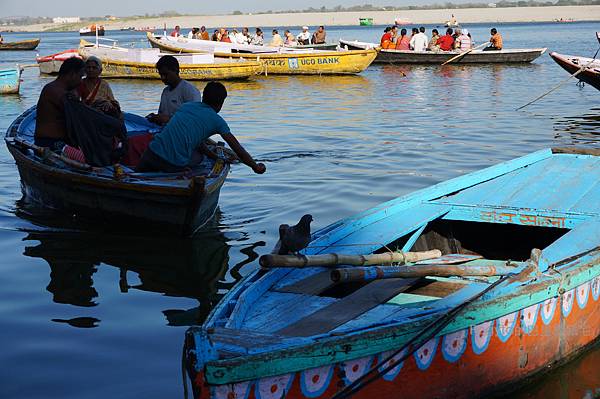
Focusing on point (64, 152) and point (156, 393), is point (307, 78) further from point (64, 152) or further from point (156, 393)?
point (156, 393)

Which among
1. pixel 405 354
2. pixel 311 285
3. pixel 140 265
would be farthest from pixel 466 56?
pixel 405 354

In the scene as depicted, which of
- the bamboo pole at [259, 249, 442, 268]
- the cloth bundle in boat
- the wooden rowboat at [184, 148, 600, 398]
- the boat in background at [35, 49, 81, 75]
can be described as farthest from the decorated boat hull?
the bamboo pole at [259, 249, 442, 268]

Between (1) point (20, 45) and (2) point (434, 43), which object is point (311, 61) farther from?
(1) point (20, 45)

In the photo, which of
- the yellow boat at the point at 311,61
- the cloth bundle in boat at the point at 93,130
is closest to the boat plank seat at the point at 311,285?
the cloth bundle in boat at the point at 93,130

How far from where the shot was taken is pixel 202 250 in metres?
8.13

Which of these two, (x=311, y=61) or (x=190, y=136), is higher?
(x=190, y=136)

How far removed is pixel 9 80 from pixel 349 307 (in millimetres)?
19737

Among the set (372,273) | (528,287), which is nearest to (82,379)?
(372,273)

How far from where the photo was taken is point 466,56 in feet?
99.0

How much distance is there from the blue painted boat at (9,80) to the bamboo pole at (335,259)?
19.1 meters

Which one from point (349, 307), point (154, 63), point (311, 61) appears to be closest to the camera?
point (349, 307)

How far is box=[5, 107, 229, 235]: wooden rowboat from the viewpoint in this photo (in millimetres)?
7754

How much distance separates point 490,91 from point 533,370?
60.0ft

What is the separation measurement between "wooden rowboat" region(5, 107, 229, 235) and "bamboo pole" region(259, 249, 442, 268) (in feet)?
8.44
